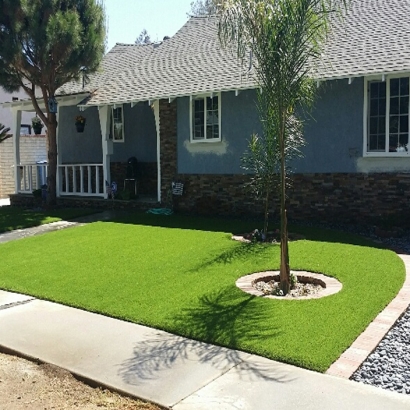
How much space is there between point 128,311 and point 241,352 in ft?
6.25

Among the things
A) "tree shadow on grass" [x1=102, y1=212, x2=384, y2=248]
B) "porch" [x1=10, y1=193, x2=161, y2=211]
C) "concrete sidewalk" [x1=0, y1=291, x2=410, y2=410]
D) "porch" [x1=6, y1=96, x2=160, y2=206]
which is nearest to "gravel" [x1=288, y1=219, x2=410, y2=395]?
"concrete sidewalk" [x1=0, y1=291, x2=410, y2=410]

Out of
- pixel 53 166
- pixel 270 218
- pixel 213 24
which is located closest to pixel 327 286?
pixel 270 218

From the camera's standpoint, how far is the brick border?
463 cm

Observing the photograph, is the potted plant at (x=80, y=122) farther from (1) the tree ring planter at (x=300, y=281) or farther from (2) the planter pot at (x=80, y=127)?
(1) the tree ring planter at (x=300, y=281)

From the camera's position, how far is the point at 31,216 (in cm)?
1536

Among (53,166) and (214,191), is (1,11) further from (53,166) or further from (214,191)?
(214,191)

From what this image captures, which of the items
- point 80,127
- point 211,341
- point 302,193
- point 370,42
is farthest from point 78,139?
point 211,341

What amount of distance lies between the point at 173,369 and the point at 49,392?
1.13m

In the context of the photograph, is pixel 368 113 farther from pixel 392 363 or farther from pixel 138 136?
pixel 138 136

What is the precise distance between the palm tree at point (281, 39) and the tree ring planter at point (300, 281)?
0.35 meters

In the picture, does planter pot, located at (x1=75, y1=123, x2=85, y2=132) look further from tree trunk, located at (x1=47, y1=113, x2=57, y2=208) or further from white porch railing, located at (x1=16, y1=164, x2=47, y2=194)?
white porch railing, located at (x1=16, y1=164, x2=47, y2=194)

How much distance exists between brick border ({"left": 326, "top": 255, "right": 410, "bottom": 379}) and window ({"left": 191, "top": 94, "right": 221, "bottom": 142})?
27.2 ft

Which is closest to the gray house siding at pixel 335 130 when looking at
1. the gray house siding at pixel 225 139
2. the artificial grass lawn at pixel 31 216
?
the gray house siding at pixel 225 139

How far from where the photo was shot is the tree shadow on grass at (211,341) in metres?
4.69
